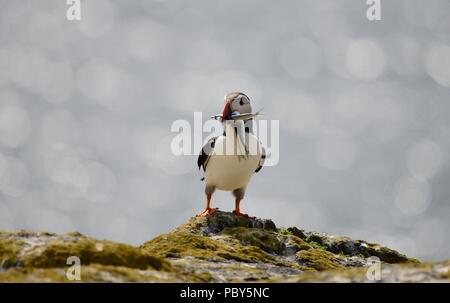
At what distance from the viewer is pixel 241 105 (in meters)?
21.2

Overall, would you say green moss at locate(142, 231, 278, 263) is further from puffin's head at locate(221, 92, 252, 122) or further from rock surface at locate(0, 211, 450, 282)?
puffin's head at locate(221, 92, 252, 122)

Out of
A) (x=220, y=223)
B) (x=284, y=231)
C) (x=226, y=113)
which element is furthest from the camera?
(x=226, y=113)

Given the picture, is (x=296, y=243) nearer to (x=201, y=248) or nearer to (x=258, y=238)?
(x=258, y=238)

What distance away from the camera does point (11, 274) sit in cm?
997

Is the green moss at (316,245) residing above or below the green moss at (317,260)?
above

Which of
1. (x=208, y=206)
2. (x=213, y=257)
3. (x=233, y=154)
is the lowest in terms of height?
(x=213, y=257)

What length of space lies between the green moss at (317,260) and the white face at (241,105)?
514 cm

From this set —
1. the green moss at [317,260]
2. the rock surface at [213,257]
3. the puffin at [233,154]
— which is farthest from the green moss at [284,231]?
the green moss at [317,260]

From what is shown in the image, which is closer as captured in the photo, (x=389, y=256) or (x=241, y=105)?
(x=389, y=256)

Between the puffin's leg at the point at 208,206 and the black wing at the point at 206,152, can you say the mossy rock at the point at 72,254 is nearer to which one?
the puffin's leg at the point at 208,206

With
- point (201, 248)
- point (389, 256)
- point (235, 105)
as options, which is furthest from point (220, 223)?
point (389, 256)

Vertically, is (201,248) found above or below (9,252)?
above

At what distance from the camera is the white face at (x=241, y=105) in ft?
68.9

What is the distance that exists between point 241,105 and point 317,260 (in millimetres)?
5950
